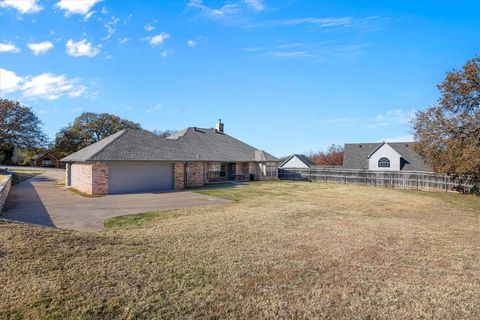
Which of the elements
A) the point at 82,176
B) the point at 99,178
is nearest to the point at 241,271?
the point at 99,178

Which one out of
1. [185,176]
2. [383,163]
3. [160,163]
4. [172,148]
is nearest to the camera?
A: [160,163]

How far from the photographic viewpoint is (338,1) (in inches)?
464

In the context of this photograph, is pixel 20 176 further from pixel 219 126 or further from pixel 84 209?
pixel 84 209

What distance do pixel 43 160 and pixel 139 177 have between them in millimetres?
55598

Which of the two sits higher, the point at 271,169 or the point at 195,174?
the point at 271,169

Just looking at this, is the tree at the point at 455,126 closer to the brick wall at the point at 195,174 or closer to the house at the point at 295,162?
the brick wall at the point at 195,174

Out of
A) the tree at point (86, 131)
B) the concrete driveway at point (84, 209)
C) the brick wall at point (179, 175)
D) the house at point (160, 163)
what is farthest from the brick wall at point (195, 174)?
the tree at point (86, 131)

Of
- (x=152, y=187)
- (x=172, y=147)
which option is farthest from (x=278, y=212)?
(x=172, y=147)

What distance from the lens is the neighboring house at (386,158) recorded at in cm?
3009

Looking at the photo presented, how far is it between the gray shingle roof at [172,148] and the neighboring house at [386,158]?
10.5 metres

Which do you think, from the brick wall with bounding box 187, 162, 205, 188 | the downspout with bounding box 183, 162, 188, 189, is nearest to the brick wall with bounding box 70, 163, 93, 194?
the downspout with bounding box 183, 162, 188, 189

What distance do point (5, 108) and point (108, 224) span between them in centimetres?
4139

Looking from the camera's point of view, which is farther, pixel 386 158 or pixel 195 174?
pixel 386 158

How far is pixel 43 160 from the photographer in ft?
207
